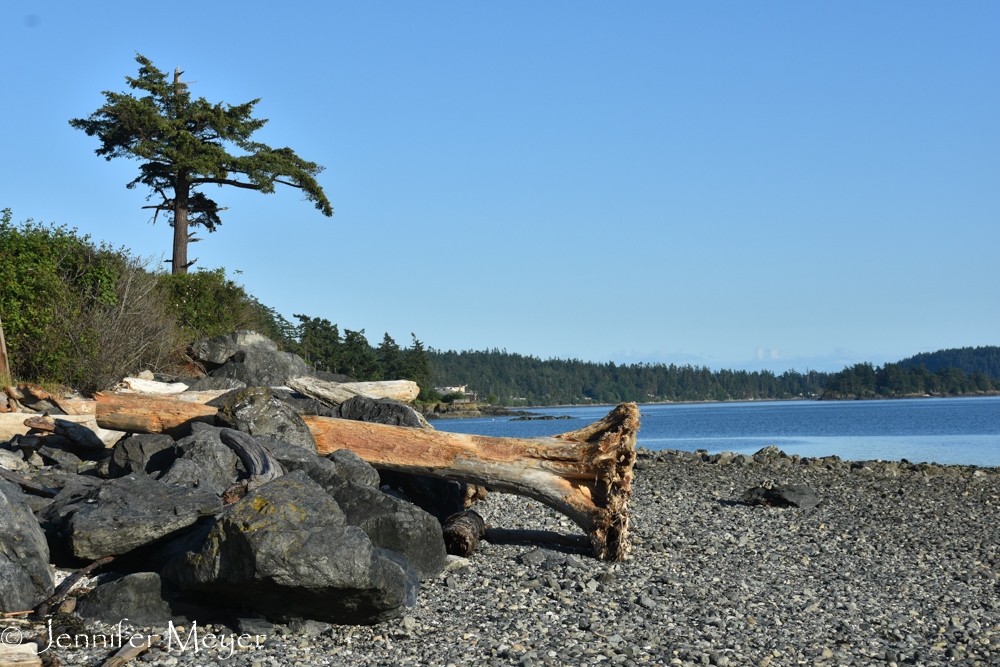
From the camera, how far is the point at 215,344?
65.8 feet

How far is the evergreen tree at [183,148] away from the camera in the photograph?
24391 millimetres

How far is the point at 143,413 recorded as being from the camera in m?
9.67

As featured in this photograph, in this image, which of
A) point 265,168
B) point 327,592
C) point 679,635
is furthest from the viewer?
point 265,168

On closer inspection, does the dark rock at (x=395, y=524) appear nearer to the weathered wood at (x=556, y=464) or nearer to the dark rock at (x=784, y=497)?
the weathered wood at (x=556, y=464)

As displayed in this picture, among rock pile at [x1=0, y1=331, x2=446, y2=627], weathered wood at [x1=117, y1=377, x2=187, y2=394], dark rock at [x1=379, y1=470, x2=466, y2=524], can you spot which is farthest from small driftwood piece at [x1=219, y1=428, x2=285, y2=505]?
weathered wood at [x1=117, y1=377, x2=187, y2=394]

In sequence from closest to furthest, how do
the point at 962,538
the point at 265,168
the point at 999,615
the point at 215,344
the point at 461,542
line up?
the point at 999,615
the point at 461,542
the point at 962,538
the point at 215,344
the point at 265,168

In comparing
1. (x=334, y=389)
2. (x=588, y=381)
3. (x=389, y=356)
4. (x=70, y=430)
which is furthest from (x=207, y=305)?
(x=588, y=381)

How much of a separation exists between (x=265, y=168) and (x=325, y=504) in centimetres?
2162

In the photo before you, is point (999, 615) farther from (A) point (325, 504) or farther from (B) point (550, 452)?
(A) point (325, 504)

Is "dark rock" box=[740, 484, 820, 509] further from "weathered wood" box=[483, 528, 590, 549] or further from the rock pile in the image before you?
the rock pile

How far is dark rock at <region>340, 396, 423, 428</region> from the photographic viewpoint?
35.4 feet

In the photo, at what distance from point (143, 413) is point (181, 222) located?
57.9 ft

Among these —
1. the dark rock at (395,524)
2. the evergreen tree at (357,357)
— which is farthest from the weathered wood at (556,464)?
the evergreen tree at (357,357)

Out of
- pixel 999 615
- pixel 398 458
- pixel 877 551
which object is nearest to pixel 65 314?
pixel 398 458
